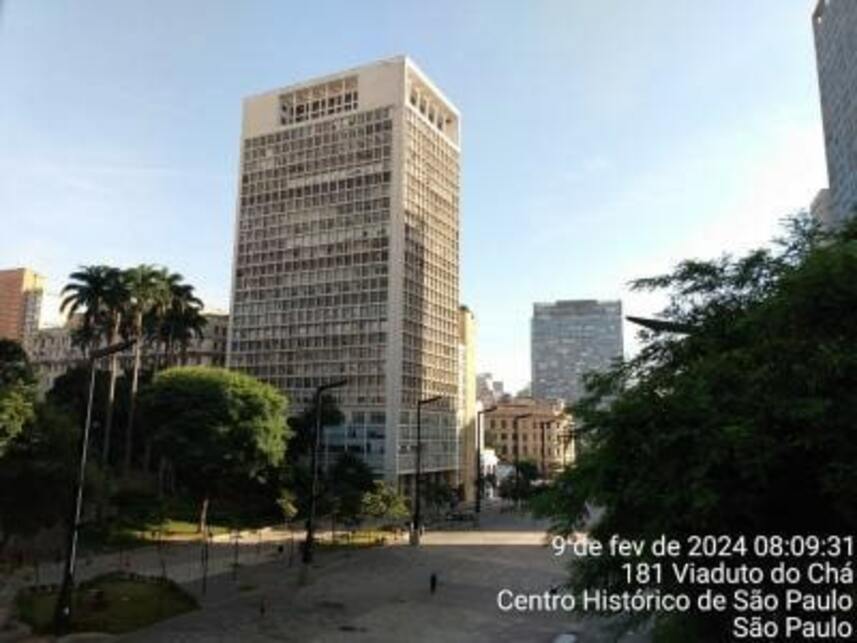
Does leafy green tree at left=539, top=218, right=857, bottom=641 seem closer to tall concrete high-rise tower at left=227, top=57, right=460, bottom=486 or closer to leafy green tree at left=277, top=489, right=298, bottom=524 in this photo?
leafy green tree at left=277, top=489, right=298, bottom=524

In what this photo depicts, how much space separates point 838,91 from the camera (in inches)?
4200

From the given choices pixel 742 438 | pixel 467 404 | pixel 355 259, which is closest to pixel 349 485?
pixel 355 259

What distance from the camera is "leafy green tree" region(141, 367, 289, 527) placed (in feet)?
198

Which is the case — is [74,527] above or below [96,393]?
below

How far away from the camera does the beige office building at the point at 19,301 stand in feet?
605

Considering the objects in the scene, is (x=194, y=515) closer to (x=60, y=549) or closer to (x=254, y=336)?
(x=60, y=549)

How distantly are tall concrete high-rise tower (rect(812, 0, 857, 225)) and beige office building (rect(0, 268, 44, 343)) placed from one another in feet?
530

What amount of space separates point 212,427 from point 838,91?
9306 cm

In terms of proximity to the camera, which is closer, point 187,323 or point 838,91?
point 187,323

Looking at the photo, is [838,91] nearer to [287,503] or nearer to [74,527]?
[287,503]

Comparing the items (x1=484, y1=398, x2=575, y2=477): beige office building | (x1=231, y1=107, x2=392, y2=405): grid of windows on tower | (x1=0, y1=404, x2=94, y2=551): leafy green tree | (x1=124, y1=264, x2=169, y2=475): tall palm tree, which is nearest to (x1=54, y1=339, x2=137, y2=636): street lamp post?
(x1=0, y1=404, x2=94, y2=551): leafy green tree

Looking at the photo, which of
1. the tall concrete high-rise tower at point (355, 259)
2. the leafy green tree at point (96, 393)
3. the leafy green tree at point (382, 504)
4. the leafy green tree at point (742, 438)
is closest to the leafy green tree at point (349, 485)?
the leafy green tree at point (382, 504)

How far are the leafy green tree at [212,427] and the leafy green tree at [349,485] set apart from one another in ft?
22.1

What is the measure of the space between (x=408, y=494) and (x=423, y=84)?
195 ft
